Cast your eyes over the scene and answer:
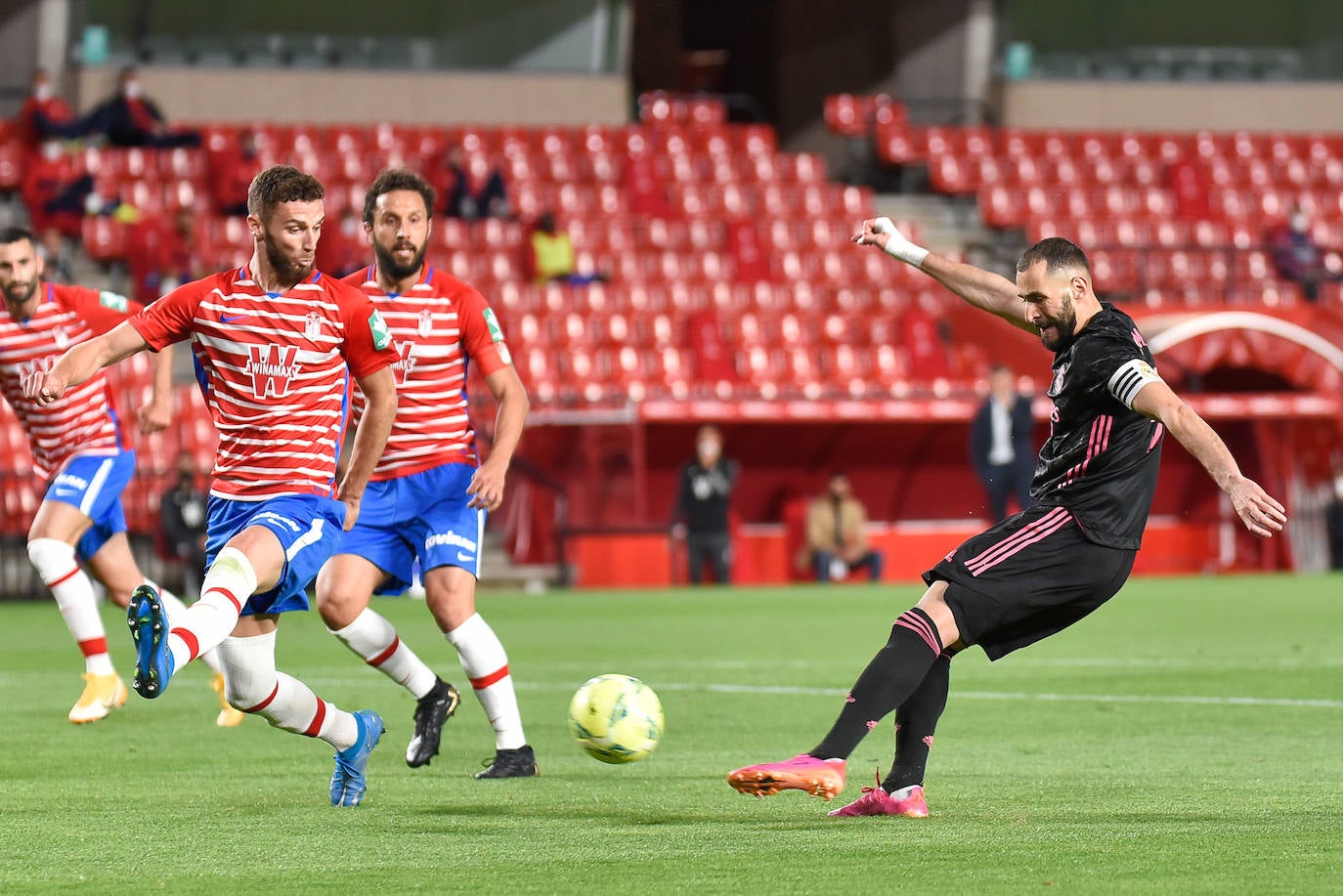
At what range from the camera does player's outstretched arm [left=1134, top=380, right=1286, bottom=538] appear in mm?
5152

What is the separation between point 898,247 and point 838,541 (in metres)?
14.5

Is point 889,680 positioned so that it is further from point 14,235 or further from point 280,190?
point 14,235

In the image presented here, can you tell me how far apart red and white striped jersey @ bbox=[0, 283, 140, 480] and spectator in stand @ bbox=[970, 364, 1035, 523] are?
1154 cm

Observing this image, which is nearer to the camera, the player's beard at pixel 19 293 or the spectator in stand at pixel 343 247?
the player's beard at pixel 19 293

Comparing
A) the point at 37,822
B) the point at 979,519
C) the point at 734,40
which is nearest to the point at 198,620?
the point at 37,822

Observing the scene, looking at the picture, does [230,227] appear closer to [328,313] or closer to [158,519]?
[158,519]

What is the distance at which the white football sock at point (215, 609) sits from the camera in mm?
5648

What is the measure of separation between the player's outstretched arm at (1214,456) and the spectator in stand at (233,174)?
18.2 metres

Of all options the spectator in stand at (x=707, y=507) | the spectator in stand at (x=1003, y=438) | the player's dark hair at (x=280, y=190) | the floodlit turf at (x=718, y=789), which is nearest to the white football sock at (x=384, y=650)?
the floodlit turf at (x=718, y=789)

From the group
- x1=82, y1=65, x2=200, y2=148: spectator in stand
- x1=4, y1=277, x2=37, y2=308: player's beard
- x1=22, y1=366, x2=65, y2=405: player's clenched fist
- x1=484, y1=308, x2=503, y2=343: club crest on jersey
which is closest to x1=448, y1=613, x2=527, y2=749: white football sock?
x1=484, y1=308, x2=503, y2=343: club crest on jersey

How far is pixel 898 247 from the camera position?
6.80 metres

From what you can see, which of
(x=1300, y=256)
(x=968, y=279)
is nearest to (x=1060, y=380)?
(x=968, y=279)

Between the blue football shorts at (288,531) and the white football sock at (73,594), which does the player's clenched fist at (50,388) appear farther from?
the white football sock at (73,594)

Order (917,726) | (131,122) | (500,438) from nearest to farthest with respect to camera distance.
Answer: (917,726), (500,438), (131,122)
